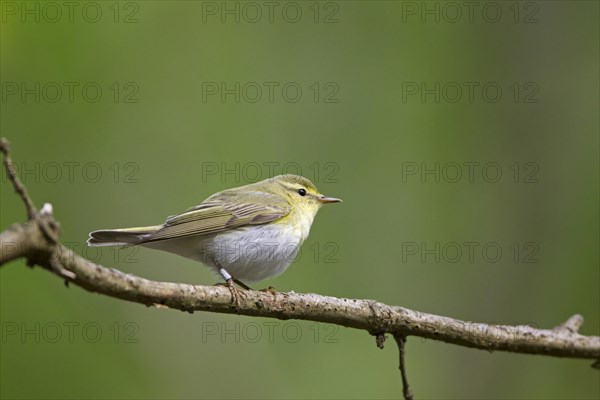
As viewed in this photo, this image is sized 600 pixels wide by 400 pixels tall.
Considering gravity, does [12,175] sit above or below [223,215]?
above

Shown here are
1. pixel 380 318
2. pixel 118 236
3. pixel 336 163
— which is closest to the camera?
pixel 380 318

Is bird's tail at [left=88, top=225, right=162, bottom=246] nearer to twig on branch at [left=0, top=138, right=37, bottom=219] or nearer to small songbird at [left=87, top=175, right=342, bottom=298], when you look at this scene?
small songbird at [left=87, top=175, right=342, bottom=298]

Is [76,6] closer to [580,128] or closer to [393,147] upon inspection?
[393,147]

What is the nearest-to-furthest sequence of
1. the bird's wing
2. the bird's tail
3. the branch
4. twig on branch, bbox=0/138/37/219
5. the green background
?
twig on branch, bbox=0/138/37/219, the branch, the bird's tail, the bird's wing, the green background

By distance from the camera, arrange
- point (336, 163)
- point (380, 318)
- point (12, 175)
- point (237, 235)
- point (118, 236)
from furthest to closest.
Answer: point (336, 163), point (237, 235), point (118, 236), point (380, 318), point (12, 175)

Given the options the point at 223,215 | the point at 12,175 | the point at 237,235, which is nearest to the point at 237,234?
the point at 237,235

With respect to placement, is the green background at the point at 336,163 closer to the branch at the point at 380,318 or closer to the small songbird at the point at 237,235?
the small songbird at the point at 237,235

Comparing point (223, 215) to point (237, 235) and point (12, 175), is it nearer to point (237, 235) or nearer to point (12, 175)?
point (237, 235)

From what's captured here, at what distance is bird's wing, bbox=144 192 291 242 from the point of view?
15.7 feet

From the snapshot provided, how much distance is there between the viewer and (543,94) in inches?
319

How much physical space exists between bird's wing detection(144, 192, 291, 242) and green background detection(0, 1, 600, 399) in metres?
1.25

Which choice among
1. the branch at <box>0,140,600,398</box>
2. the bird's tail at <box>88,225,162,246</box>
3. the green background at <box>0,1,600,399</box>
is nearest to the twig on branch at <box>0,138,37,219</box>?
the branch at <box>0,140,600,398</box>

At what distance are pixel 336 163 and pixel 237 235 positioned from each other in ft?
10.3

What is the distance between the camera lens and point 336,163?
804 cm
